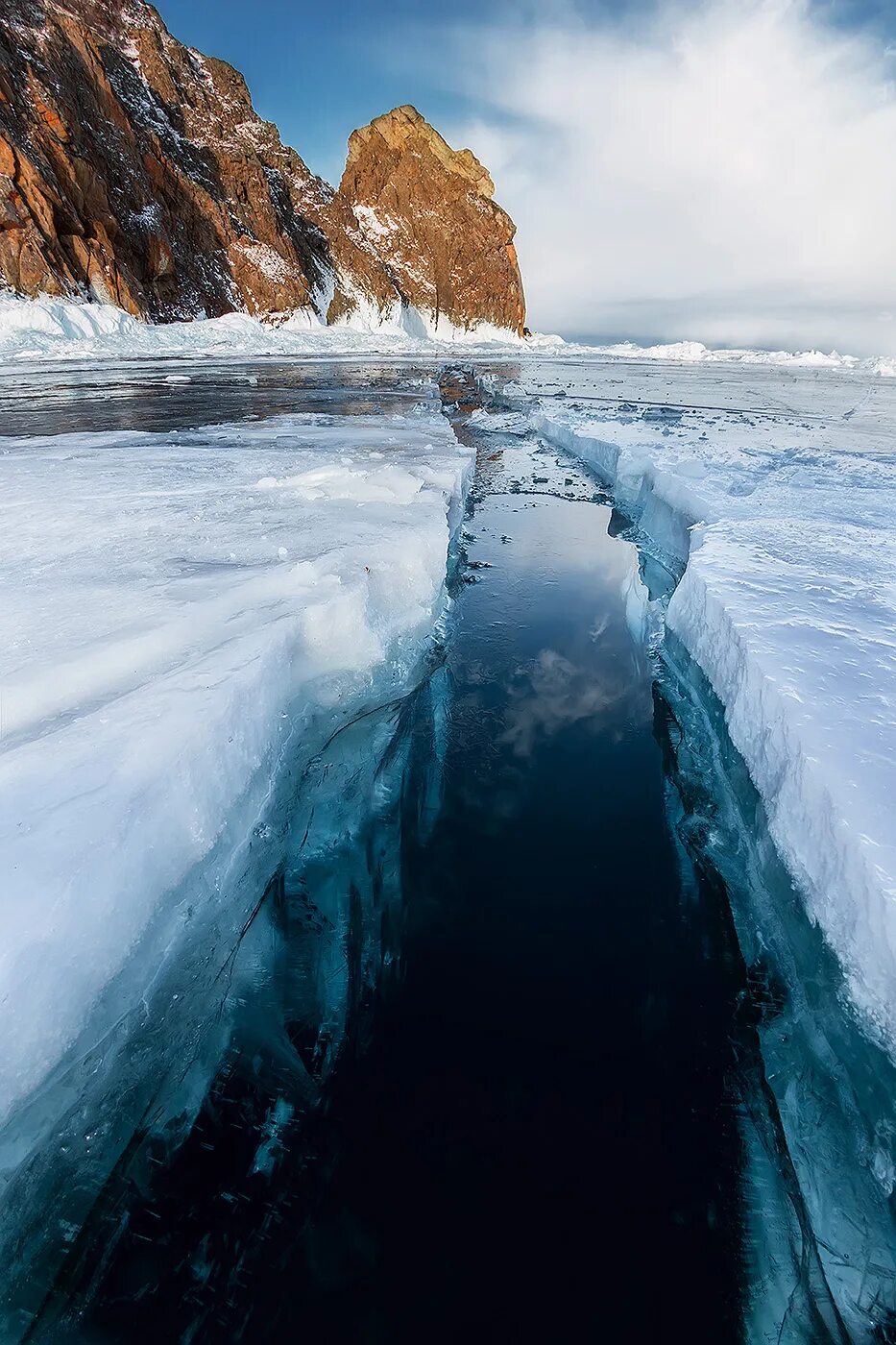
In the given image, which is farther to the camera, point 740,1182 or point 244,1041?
point 244,1041

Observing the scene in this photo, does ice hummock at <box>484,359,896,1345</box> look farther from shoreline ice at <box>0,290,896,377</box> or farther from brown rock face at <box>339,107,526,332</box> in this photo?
brown rock face at <box>339,107,526,332</box>

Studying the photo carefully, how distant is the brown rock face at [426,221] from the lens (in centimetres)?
7431

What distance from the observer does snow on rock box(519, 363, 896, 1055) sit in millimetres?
1794

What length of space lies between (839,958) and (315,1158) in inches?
65.4

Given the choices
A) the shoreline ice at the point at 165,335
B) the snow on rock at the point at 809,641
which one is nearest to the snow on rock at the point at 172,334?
the shoreline ice at the point at 165,335

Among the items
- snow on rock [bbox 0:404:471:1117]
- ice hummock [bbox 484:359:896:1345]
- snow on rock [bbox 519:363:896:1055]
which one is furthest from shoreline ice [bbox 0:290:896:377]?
ice hummock [bbox 484:359:896:1345]

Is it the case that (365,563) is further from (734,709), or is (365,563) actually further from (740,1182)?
(740,1182)

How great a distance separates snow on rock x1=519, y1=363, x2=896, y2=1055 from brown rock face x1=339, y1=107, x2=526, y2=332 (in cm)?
7755

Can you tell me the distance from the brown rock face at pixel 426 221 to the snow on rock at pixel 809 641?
77549mm

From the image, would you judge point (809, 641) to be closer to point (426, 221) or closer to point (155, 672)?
point (155, 672)

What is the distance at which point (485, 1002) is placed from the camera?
7.12 feet

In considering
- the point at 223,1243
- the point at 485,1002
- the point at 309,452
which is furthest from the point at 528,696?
the point at 309,452

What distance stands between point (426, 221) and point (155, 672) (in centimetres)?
9367

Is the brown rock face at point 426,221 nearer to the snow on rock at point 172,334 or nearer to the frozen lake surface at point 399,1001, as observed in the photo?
the snow on rock at point 172,334
